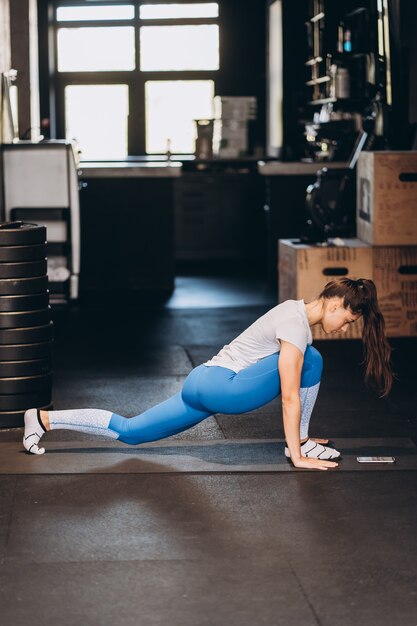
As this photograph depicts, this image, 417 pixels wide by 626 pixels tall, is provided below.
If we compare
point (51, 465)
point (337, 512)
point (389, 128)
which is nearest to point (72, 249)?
point (389, 128)

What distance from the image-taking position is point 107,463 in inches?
168

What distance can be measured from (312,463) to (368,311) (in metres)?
0.59

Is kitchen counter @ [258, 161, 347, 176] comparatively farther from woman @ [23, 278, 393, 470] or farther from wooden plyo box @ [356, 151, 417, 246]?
woman @ [23, 278, 393, 470]

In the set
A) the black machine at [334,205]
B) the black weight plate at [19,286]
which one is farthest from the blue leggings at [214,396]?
the black machine at [334,205]

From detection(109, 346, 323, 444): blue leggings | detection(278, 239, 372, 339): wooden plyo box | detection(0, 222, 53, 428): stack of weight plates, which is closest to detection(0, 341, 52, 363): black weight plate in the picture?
detection(0, 222, 53, 428): stack of weight plates

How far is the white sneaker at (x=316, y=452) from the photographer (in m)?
4.30

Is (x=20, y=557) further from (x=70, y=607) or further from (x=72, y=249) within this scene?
(x=72, y=249)

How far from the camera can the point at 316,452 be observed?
431 cm

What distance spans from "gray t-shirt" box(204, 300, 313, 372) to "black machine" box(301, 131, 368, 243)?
3560mm

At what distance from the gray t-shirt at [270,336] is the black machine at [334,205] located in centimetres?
356

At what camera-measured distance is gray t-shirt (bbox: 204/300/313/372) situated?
3988 millimetres

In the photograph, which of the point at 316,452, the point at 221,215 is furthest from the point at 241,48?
the point at 316,452

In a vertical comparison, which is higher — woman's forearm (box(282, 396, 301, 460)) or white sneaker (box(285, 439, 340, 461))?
woman's forearm (box(282, 396, 301, 460))

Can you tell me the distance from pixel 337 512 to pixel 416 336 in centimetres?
374
